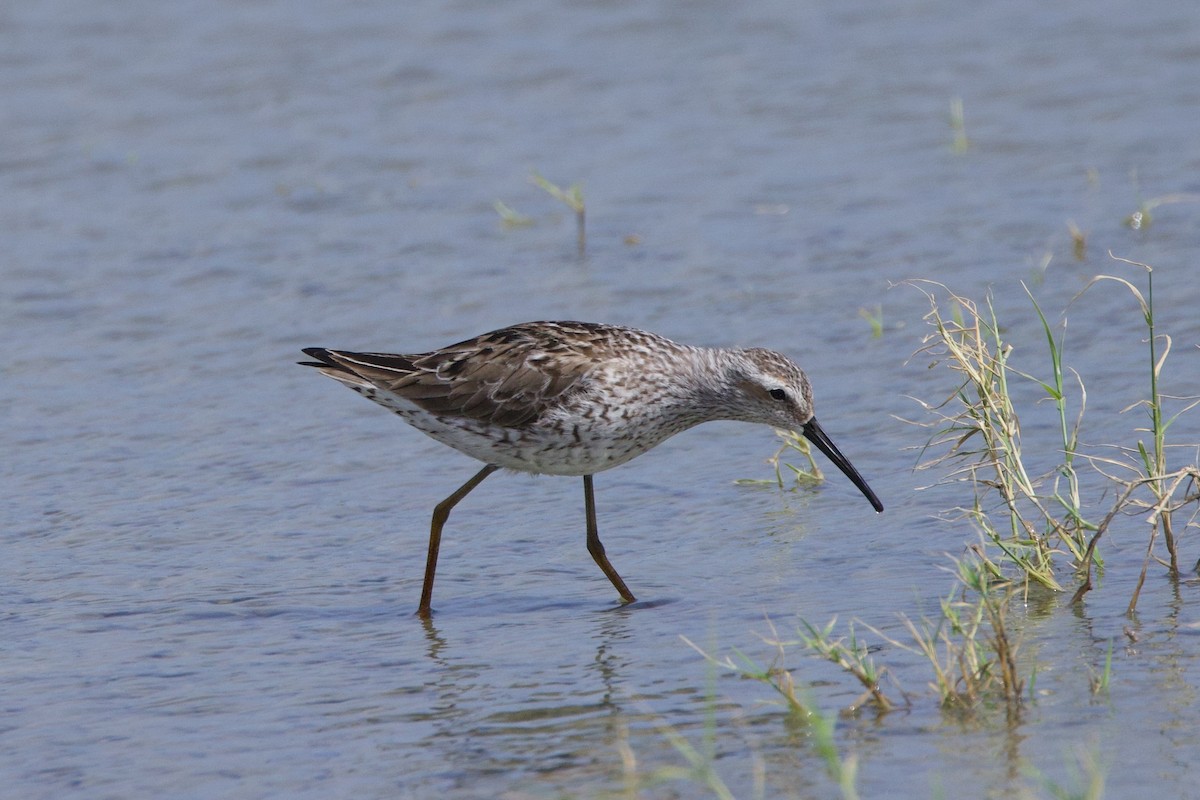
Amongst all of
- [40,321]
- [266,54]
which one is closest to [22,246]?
[40,321]

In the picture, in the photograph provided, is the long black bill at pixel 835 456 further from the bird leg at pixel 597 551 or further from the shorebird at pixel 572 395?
the bird leg at pixel 597 551

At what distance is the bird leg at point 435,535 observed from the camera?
24.5 ft

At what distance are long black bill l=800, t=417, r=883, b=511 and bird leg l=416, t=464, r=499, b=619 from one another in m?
1.39

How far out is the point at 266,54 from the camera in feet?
54.6

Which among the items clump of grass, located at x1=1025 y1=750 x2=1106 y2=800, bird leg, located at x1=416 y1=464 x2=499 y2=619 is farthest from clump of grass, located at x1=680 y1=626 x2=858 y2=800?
bird leg, located at x1=416 y1=464 x2=499 y2=619

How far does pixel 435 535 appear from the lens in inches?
306

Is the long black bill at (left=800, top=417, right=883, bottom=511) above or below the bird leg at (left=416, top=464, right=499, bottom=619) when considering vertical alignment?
above

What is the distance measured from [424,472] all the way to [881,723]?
3.99 meters

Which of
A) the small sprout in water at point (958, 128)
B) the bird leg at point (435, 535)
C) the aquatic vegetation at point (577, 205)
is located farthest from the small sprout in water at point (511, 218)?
A: the bird leg at point (435, 535)

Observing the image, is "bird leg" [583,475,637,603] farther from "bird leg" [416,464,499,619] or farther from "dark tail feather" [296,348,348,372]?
"dark tail feather" [296,348,348,372]

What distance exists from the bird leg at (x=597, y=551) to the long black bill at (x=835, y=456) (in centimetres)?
99

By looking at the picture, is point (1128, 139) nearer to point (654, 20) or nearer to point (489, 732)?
point (654, 20)

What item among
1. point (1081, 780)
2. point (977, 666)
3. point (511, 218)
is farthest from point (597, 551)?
point (511, 218)

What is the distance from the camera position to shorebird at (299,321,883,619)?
24.8 feet
